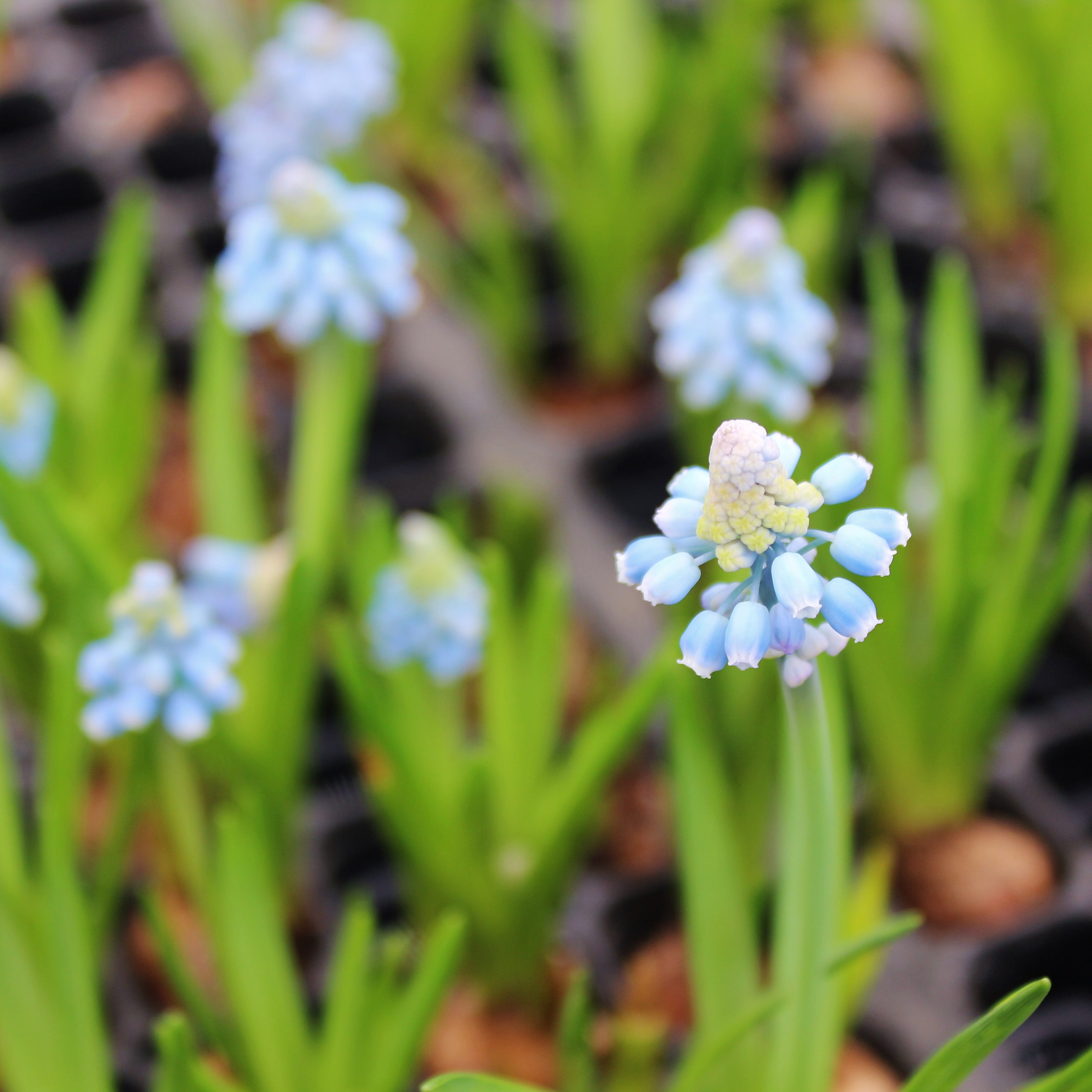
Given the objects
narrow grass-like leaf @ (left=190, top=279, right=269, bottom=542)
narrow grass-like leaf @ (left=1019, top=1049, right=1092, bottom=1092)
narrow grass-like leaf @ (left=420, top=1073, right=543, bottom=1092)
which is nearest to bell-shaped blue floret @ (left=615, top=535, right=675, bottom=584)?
narrow grass-like leaf @ (left=420, top=1073, right=543, bottom=1092)

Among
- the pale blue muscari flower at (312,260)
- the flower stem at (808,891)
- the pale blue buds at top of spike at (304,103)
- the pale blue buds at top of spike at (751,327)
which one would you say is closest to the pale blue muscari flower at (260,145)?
the pale blue buds at top of spike at (304,103)

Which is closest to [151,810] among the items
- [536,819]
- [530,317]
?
[536,819]

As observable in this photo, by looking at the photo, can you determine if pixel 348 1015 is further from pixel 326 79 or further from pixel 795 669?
pixel 326 79

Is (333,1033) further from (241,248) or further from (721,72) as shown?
(721,72)

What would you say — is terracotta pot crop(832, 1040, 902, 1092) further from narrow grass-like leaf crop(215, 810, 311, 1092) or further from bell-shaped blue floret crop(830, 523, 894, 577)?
bell-shaped blue floret crop(830, 523, 894, 577)

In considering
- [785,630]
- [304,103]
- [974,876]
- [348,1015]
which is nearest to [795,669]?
[785,630]
